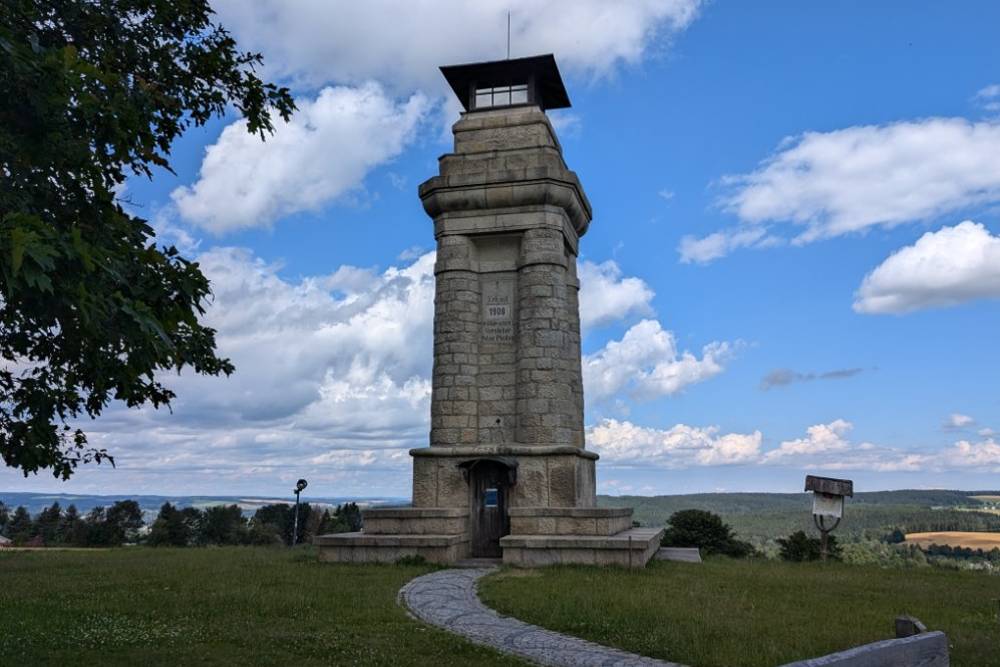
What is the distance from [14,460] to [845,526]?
7440cm

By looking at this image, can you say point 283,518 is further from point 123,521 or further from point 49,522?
point 49,522

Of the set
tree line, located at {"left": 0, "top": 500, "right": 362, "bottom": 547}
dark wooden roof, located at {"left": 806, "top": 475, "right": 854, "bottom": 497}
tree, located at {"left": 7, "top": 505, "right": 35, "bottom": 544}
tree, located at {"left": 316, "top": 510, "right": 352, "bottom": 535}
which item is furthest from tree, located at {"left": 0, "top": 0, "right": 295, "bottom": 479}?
tree, located at {"left": 7, "top": 505, "right": 35, "bottom": 544}

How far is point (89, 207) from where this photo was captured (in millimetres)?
5656

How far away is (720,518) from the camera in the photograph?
25922mm

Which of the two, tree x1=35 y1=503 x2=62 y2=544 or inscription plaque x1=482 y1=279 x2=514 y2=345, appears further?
tree x1=35 y1=503 x2=62 y2=544

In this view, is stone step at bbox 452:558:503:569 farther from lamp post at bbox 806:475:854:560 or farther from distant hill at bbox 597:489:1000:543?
distant hill at bbox 597:489:1000:543

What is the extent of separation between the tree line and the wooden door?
1295 cm

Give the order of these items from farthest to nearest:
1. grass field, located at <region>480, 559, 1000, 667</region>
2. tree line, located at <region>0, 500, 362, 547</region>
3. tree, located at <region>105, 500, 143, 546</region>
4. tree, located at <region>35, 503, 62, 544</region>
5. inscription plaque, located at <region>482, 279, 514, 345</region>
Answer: tree, located at <region>35, 503, 62, 544</region>, tree line, located at <region>0, 500, 362, 547</region>, tree, located at <region>105, 500, 143, 546</region>, inscription plaque, located at <region>482, 279, 514, 345</region>, grass field, located at <region>480, 559, 1000, 667</region>

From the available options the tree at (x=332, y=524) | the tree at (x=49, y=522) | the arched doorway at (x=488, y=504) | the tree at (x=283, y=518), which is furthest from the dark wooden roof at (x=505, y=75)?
the tree at (x=49, y=522)

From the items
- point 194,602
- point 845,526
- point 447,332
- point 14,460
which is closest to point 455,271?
point 447,332

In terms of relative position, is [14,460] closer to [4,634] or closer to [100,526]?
[4,634]

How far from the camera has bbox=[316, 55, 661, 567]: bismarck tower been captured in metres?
18.0

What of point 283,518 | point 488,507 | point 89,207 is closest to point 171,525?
point 283,518

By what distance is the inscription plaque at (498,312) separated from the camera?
19.9 metres
